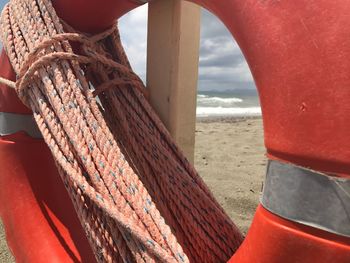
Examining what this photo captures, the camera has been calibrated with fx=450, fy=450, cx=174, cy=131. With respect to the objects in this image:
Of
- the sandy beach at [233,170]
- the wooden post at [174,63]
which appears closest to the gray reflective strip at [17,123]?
the wooden post at [174,63]

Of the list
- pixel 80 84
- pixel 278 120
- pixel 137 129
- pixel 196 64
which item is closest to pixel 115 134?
pixel 137 129

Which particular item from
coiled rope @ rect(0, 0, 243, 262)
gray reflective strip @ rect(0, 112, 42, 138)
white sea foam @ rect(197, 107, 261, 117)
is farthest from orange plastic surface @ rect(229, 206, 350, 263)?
white sea foam @ rect(197, 107, 261, 117)

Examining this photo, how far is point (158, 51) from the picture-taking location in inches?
43.3

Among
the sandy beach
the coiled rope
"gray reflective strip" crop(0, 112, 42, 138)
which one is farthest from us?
the sandy beach

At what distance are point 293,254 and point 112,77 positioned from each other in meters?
0.64

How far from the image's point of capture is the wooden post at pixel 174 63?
1.05 m

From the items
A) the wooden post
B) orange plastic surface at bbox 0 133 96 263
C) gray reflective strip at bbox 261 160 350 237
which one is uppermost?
Result: the wooden post

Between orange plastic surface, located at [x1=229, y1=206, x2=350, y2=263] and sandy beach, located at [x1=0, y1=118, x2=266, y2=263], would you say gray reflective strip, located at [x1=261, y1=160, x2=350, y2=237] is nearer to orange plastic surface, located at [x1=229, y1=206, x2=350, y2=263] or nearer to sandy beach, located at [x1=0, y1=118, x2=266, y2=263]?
orange plastic surface, located at [x1=229, y1=206, x2=350, y2=263]

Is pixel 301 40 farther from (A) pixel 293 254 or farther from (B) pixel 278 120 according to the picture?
(A) pixel 293 254

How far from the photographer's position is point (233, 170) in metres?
3.03

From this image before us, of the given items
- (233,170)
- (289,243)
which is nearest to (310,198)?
(289,243)

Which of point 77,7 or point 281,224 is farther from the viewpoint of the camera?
point 77,7

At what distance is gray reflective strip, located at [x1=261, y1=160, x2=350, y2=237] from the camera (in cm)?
55

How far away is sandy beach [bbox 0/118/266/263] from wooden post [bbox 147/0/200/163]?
1009 mm
